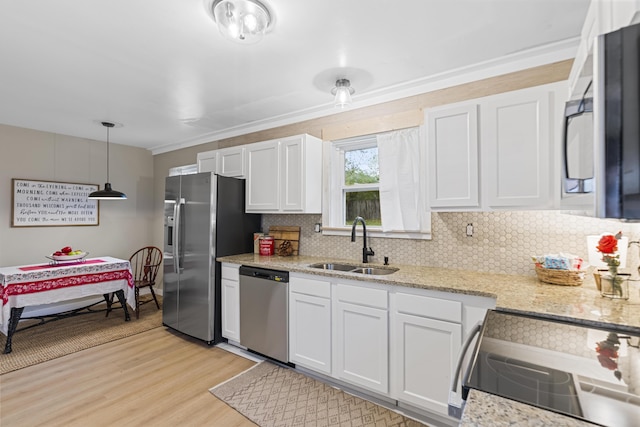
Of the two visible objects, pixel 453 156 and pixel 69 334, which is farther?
pixel 69 334

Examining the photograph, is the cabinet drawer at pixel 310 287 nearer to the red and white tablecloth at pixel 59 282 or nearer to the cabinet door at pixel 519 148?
the cabinet door at pixel 519 148

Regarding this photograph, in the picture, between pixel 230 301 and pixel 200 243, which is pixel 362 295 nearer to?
pixel 230 301

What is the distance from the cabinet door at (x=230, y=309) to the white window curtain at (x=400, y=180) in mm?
1609

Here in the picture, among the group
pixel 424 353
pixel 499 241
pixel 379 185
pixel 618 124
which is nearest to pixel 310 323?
pixel 424 353

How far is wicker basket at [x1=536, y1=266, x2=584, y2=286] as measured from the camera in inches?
75.4

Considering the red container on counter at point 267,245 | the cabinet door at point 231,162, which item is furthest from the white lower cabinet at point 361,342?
the cabinet door at point 231,162

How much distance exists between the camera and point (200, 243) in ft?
10.8

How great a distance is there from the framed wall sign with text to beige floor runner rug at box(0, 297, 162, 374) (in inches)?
51.6

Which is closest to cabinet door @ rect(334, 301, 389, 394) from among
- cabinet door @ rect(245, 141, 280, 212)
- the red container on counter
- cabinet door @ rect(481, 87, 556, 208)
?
cabinet door @ rect(481, 87, 556, 208)

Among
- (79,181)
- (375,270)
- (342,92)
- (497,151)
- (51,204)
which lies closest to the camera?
(497,151)

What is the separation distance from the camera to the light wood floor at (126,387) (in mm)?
2125

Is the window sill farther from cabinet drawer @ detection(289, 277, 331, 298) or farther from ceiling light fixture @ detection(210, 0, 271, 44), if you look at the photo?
ceiling light fixture @ detection(210, 0, 271, 44)

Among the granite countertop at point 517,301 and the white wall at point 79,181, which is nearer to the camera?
the granite countertop at point 517,301

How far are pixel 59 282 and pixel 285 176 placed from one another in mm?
2638
